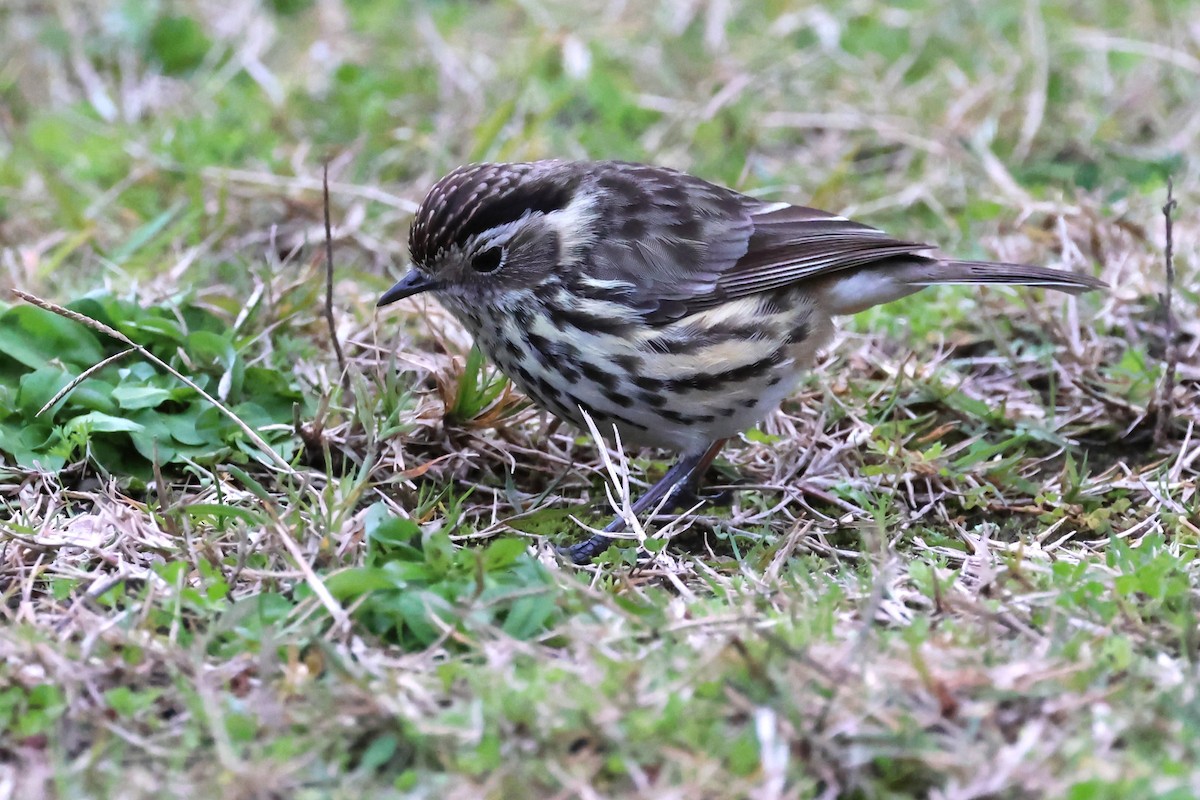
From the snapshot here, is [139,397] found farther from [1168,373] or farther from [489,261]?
[1168,373]

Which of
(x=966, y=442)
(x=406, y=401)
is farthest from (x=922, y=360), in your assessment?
(x=406, y=401)

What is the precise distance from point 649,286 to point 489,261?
59cm

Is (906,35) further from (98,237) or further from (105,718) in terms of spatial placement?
(105,718)

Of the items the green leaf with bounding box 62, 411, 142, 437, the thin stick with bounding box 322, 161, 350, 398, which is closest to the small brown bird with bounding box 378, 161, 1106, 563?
the thin stick with bounding box 322, 161, 350, 398

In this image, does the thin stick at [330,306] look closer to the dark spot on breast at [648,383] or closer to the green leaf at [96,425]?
the green leaf at [96,425]

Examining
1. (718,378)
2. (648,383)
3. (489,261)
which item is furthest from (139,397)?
(718,378)

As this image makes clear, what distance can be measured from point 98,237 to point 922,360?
13.0 ft

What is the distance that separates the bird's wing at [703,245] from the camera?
196 inches

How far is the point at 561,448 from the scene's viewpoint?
5.40 metres

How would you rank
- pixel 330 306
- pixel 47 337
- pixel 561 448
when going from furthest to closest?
pixel 561 448, pixel 47 337, pixel 330 306

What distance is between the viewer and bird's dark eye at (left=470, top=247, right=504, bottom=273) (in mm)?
5012

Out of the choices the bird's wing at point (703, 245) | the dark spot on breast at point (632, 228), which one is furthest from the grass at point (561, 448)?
the dark spot on breast at point (632, 228)

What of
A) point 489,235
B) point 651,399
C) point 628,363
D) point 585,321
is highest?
point 489,235

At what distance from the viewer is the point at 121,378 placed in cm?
511
